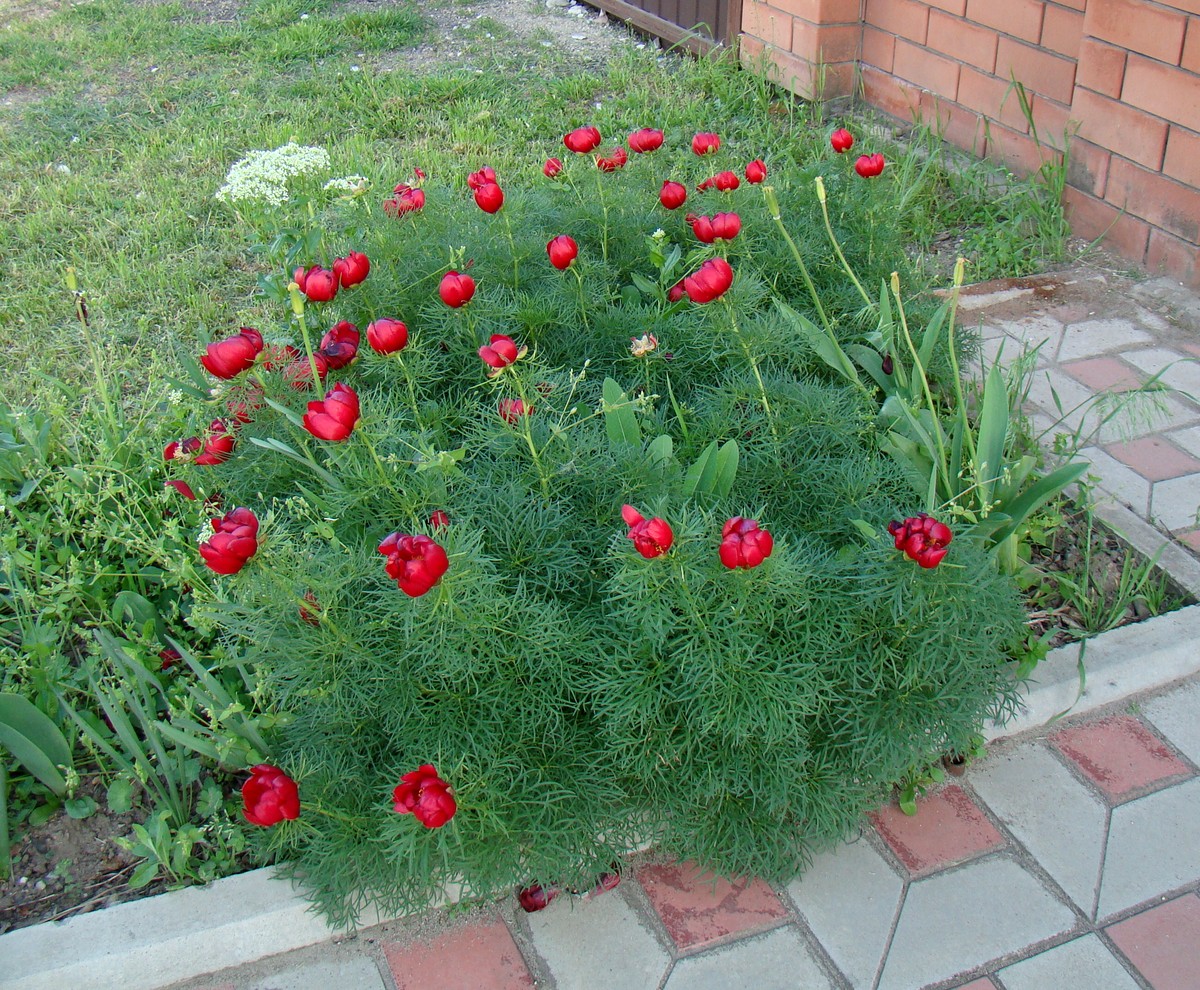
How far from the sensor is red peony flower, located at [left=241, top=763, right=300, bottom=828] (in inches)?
61.4

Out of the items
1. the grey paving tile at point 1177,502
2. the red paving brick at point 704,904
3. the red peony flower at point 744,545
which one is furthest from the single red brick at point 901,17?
the red paving brick at point 704,904

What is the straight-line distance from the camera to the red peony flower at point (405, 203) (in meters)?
2.58

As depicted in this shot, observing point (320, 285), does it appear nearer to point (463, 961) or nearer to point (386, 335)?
point (386, 335)

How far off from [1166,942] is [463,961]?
1170 millimetres

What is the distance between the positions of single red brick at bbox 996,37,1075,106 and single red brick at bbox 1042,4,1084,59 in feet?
0.10

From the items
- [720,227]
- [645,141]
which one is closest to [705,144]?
[645,141]

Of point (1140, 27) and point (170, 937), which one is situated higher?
point (1140, 27)

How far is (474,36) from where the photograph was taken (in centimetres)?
613

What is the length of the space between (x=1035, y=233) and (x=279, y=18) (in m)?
4.77

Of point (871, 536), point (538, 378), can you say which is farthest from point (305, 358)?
point (871, 536)

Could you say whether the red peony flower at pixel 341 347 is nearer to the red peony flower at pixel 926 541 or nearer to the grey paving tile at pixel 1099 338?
the red peony flower at pixel 926 541

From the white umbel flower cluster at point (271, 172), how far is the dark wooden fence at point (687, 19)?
124 inches

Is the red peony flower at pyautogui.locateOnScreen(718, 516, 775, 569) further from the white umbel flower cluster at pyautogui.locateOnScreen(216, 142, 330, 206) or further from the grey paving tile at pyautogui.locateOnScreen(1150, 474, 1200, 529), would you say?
the white umbel flower cluster at pyautogui.locateOnScreen(216, 142, 330, 206)

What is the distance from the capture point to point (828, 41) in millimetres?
4660
